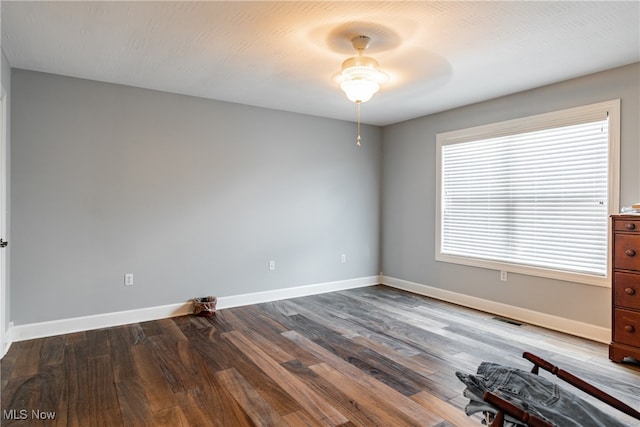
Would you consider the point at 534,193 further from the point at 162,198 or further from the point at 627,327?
the point at 162,198

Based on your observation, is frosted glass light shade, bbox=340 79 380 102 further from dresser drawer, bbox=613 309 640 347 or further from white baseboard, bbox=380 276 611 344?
white baseboard, bbox=380 276 611 344

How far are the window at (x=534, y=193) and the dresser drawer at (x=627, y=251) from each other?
414mm

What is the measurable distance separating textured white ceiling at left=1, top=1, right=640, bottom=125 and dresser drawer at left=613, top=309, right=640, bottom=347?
212 centimetres

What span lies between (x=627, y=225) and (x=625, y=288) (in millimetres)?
510

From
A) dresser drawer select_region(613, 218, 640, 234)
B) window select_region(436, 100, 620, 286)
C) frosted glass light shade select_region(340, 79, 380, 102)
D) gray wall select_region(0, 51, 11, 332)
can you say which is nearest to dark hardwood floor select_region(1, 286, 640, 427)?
gray wall select_region(0, 51, 11, 332)

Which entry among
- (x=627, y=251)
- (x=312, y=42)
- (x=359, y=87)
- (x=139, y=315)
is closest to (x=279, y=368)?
(x=139, y=315)

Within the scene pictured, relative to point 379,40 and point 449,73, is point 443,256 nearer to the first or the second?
point 449,73

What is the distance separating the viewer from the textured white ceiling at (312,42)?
2340mm

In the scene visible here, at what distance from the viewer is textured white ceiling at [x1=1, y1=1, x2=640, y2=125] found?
234 cm

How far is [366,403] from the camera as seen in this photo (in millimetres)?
2295

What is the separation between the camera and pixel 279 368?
2783mm

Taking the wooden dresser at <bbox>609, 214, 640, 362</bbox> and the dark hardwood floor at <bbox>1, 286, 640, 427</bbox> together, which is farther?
the wooden dresser at <bbox>609, 214, 640, 362</bbox>

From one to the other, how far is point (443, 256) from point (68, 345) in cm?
427

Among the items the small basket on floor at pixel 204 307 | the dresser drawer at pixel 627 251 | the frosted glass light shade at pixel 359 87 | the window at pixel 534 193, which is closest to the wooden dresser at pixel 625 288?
the dresser drawer at pixel 627 251
